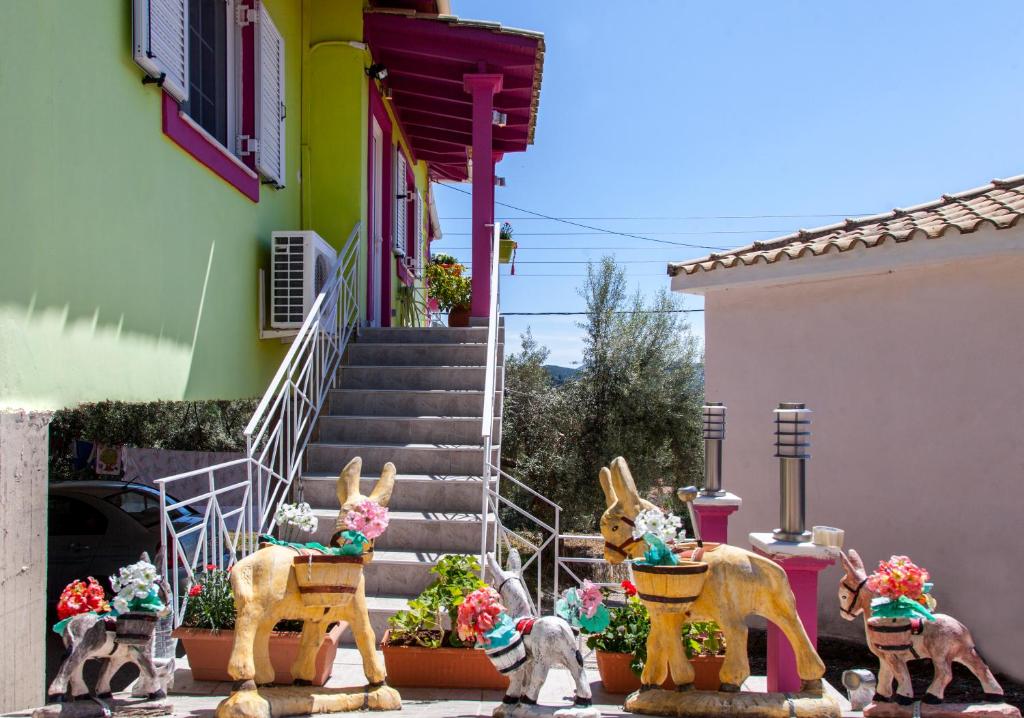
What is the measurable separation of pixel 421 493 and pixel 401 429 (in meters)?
0.82

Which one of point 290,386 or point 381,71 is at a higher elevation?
point 381,71

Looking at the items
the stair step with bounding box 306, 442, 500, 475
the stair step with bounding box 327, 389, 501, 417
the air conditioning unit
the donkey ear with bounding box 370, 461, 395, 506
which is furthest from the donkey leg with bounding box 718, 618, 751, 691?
the air conditioning unit

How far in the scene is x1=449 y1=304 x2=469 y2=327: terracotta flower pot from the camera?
10.9 metres

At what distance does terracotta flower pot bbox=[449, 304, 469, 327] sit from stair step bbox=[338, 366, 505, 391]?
3.72m

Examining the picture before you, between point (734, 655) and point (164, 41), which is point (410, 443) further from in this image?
point (734, 655)

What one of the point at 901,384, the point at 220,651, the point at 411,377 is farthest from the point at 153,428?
the point at 901,384

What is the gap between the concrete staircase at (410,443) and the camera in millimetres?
5270

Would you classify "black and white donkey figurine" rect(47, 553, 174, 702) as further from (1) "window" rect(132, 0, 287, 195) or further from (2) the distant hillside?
(2) the distant hillside

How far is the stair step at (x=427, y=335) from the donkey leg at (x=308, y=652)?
428 centimetres

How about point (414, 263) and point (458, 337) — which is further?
point (414, 263)

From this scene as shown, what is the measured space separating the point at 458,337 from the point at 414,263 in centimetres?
551

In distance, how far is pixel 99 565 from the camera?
666 cm

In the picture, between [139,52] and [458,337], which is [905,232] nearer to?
[458,337]

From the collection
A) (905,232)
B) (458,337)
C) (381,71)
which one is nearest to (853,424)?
(905,232)
